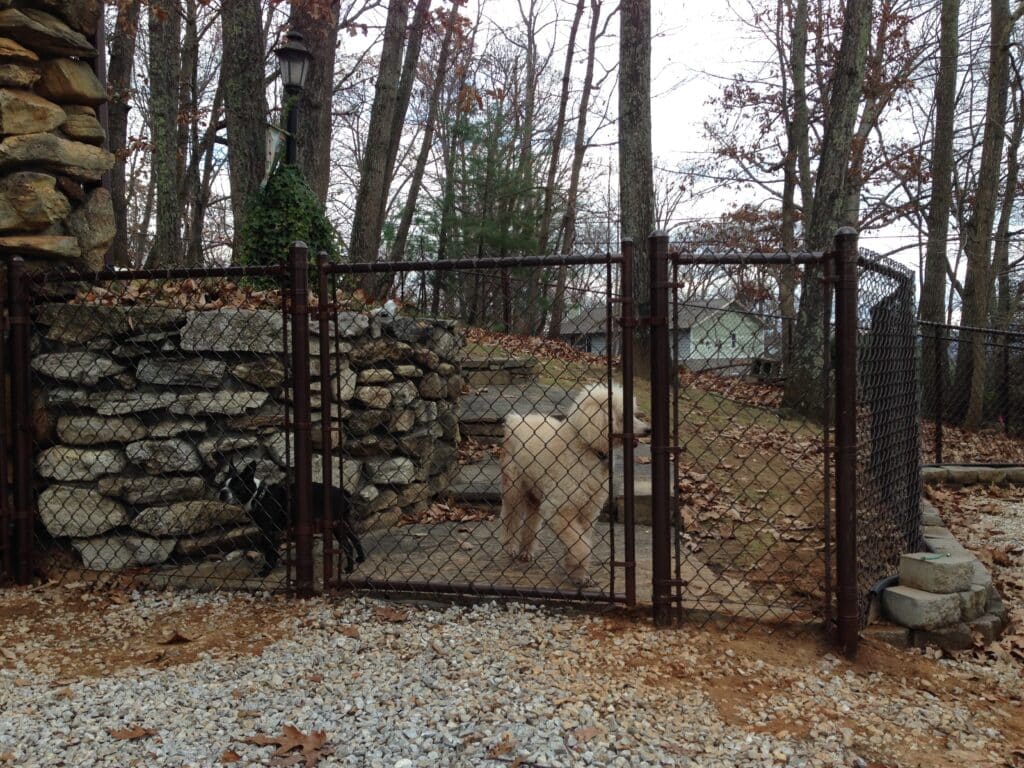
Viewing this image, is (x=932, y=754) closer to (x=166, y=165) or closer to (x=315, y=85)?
(x=315, y=85)

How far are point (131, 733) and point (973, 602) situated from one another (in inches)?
144

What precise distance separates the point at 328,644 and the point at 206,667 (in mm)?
492

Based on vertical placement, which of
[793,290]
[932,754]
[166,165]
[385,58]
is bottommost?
[932,754]

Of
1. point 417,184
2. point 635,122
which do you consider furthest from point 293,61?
point 417,184

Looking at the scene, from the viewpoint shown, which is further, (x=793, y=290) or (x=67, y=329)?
(x=793, y=290)

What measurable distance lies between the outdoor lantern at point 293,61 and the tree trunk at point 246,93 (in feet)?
3.51

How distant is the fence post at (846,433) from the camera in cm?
320

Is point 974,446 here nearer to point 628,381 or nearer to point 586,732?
point 628,381

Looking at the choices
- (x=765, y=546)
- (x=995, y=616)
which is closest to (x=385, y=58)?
(x=765, y=546)

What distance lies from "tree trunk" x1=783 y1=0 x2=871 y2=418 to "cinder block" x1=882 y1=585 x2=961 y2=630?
5.23 meters

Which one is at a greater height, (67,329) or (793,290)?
(793,290)

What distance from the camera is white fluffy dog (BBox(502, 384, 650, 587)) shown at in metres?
3.72

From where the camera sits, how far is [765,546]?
460cm

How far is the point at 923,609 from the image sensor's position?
343cm
